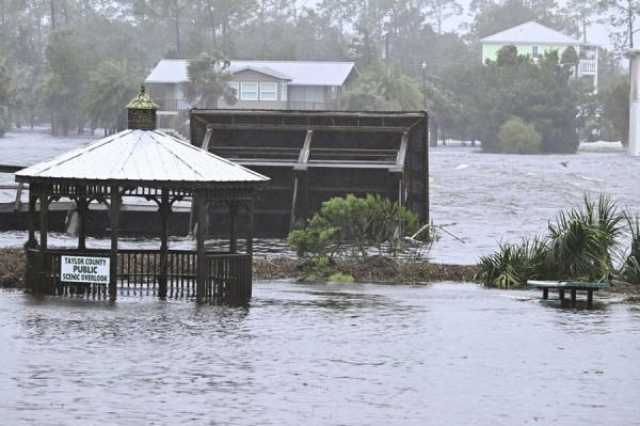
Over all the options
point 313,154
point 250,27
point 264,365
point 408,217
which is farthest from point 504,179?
point 250,27

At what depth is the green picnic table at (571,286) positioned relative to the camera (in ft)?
103

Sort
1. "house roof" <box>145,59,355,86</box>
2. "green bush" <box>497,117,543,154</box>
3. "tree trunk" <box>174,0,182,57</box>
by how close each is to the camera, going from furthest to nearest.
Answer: "tree trunk" <box>174,0,182,57</box> < "house roof" <box>145,59,355,86</box> < "green bush" <box>497,117,543,154</box>

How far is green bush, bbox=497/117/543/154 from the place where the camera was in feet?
479

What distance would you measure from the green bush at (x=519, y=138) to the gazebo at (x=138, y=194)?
382 ft

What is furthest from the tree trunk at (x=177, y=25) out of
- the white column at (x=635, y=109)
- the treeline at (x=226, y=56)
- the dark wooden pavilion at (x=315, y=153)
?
the dark wooden pavilion at (x=315, y=153)

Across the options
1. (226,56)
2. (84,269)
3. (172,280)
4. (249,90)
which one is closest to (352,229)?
(172,280)

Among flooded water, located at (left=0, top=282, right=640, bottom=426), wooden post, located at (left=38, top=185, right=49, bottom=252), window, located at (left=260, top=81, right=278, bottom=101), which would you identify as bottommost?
flooded water, located at (left=0, top=282, right=640, bottom=426)

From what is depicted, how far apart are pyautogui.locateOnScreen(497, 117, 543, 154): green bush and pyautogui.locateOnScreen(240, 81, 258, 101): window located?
22651mm

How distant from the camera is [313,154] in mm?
54000

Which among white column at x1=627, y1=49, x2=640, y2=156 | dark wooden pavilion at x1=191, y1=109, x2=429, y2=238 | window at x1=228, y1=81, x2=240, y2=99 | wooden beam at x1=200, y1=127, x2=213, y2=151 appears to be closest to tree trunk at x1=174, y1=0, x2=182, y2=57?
window at x1=228, y1=81, x2=240, y2=99

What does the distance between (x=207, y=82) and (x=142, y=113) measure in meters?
114

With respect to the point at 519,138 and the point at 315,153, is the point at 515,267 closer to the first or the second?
the point at 315,153

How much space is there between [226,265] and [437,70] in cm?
16116

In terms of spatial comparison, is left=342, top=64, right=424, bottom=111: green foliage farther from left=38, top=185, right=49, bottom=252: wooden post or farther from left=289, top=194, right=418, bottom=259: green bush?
left=38, top=185, right=49, bottom=252: wooden post
